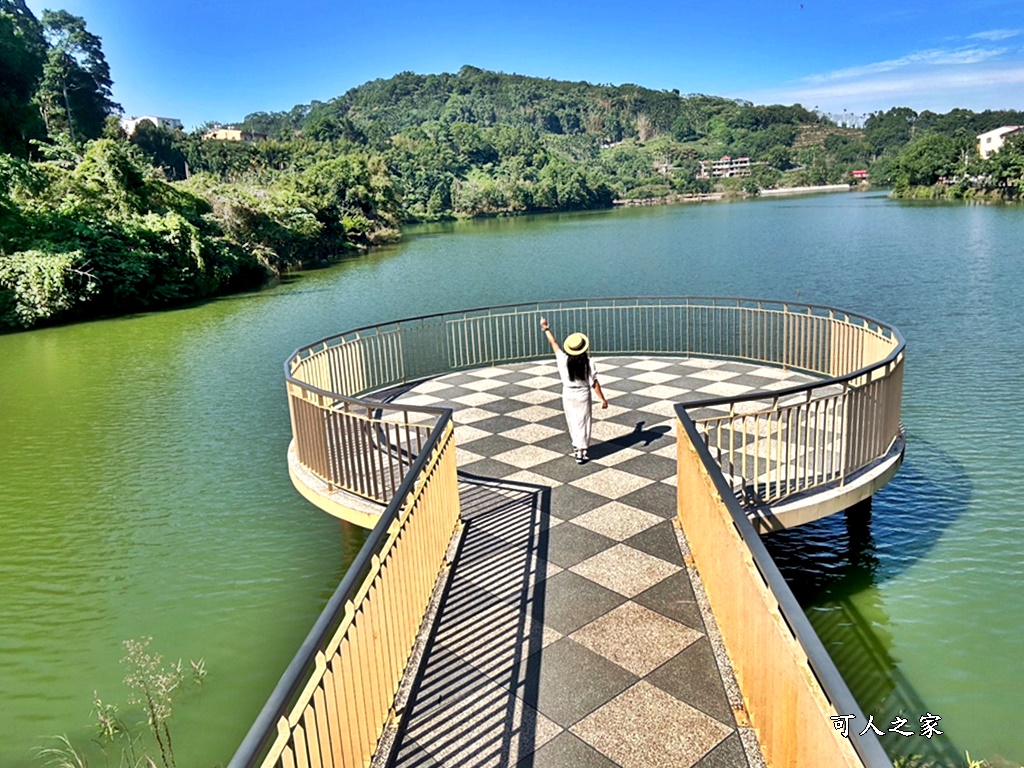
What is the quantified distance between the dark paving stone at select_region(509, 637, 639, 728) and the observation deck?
0.04 ft

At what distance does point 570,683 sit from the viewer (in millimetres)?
3992

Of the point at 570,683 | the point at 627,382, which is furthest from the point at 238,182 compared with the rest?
the point at 570,683

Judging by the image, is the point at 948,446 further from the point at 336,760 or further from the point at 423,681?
the point at 336,760

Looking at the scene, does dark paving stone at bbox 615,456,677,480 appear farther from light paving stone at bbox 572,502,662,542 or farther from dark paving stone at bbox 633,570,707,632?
dark paving stone at bbox 633,570,707,632

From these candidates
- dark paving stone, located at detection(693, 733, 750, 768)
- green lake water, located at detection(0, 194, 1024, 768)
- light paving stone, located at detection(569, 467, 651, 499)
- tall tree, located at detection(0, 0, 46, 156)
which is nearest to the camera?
dark paving stone, located at detection(693, 733, 750, 768)

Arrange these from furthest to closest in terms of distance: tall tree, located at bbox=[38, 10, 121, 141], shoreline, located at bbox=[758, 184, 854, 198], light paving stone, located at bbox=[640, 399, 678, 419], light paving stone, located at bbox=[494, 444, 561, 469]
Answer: shoreline, located at bbox=[758, 184, 854, 198] < tall tree, located at bbox=[38, 10, 121, 141] < light paving stone, located at bbox=[640, 399, 678, 419] < light paving stone, located at bbox=[494, 444, 561, 469]

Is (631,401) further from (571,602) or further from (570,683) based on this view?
(570,683)

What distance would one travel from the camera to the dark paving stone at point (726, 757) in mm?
3338

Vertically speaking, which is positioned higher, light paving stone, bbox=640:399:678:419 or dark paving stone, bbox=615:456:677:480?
light paving stone, bbox=640:399:678:419

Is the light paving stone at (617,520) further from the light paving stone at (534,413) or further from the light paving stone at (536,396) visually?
the light paving stone at (536,396)

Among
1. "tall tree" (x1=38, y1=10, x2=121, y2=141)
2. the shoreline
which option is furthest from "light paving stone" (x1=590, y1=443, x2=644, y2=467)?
the shoreline

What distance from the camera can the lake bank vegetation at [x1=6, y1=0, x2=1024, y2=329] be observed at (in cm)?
2972

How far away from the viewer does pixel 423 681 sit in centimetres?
411

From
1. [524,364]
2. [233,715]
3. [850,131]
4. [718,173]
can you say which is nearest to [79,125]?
[524,364]
